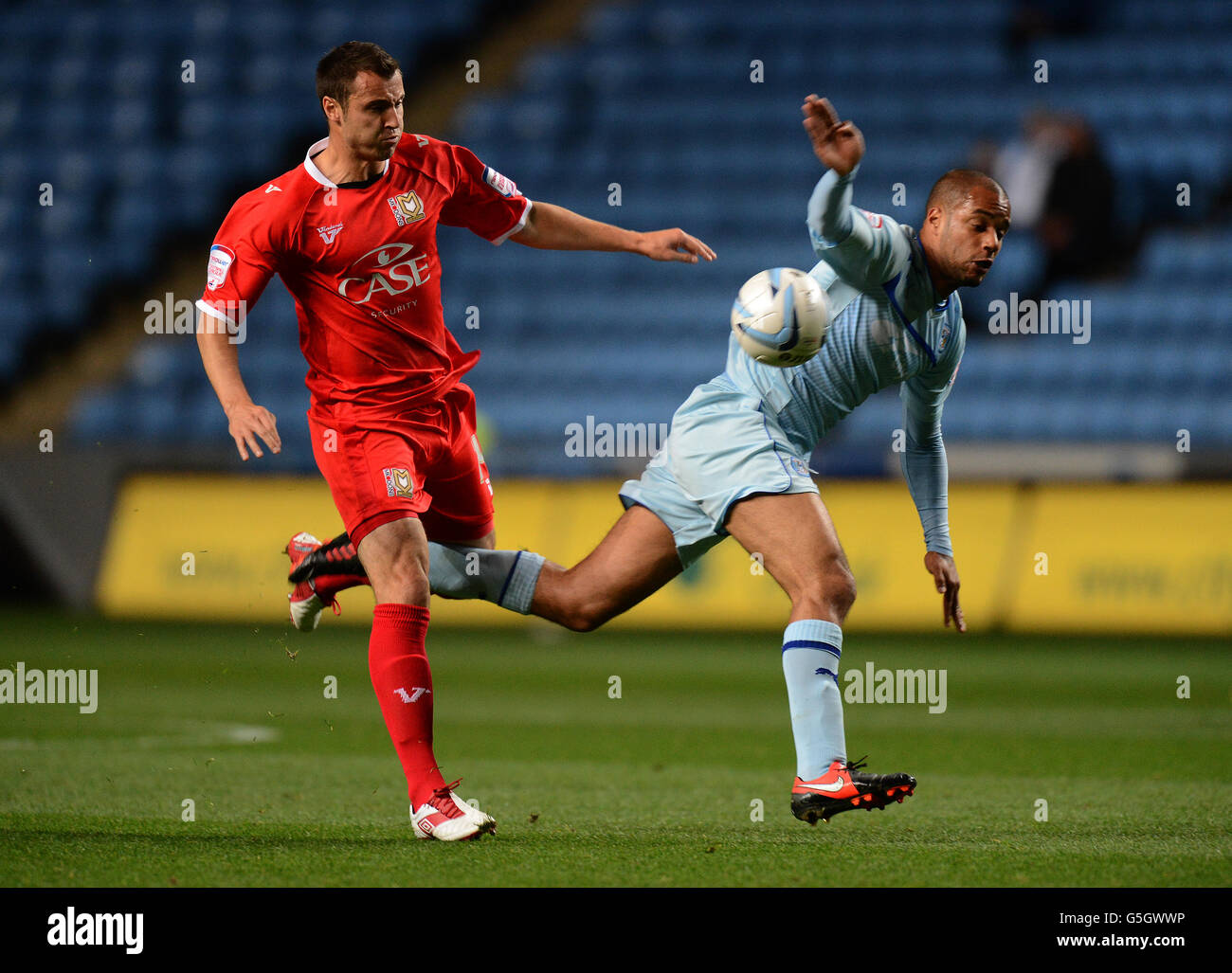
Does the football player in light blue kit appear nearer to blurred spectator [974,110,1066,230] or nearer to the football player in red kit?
the football player in red kit

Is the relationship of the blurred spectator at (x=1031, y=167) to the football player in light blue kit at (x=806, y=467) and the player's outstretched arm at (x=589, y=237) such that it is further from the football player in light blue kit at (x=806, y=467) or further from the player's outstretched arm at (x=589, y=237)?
the football player in light blue kit at (x=806, y=467)

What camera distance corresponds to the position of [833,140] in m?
4.66

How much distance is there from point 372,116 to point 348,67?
17 centimetres

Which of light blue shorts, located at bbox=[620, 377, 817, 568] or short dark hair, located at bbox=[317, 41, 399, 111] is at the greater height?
short dark hair, located at bbox=[317, 41, 399, 111]

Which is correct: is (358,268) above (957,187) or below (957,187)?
below

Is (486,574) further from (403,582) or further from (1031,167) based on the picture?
(1031,167)

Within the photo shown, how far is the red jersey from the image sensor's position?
5199 millimetres

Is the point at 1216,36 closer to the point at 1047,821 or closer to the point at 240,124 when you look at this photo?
the point at 240,124

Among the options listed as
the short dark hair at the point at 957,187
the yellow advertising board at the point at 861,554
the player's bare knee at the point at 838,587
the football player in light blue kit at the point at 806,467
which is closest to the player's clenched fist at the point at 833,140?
the football player in light blue kit at the point at 806,467

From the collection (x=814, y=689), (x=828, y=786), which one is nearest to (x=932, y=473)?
(x=814, y=689)

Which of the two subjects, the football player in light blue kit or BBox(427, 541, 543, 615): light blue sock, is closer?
the football player in light blue kit

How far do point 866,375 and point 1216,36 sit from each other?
13507mm

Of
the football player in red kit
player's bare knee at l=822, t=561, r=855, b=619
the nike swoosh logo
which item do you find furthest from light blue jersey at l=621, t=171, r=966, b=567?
the nike swoosh logo

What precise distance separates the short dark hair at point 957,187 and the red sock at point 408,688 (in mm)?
2027
